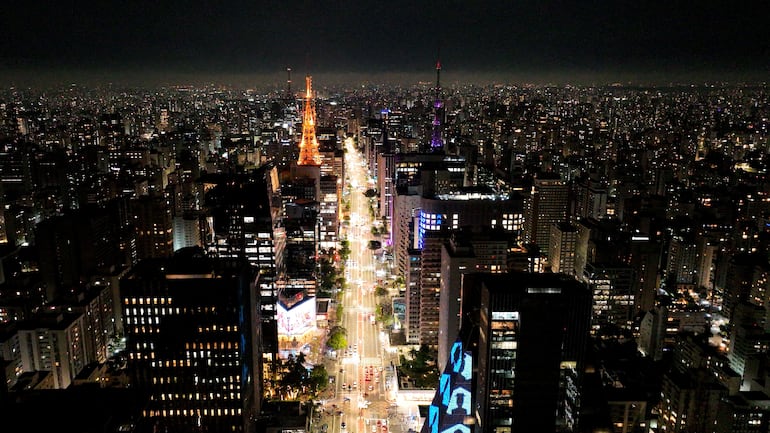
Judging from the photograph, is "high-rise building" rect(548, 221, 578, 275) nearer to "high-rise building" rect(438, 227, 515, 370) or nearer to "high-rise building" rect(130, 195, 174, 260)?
"high-rise building" rect(438, 227, 515, 370)

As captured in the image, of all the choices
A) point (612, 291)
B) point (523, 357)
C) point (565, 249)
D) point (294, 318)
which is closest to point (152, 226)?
point (294, 318)

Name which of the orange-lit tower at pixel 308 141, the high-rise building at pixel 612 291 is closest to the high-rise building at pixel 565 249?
the high-rise building at pixel 612 291

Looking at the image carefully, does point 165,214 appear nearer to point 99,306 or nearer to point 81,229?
point 81,229

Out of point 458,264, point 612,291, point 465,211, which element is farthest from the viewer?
point 465,211

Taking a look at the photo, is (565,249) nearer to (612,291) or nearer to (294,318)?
(612,291)

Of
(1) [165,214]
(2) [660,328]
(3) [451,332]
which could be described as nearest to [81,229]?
(1) [165,214]

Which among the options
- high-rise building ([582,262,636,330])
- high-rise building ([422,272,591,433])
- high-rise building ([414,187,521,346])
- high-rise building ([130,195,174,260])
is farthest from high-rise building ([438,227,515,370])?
high-rise building ([130,195,174,260])
